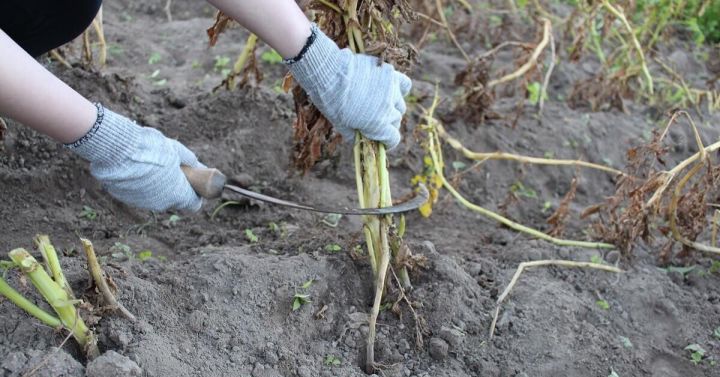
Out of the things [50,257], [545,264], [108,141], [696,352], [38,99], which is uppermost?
[38,99]

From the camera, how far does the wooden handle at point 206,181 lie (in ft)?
6.27

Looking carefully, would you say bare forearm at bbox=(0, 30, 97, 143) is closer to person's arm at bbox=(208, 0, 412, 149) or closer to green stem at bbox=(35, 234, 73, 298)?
green stem at bbox=(35, 234, 73, 298)

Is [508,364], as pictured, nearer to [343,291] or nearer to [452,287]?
[452,287]

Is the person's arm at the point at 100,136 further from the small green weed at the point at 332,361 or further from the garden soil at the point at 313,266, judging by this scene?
the small green weed at the point at 332,361

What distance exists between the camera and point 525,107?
3428 millimetres

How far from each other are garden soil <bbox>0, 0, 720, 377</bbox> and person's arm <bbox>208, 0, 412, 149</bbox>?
34cm

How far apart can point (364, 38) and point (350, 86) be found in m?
0.19

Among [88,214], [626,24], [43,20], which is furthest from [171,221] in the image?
[626,24]

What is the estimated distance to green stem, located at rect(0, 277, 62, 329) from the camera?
1.51 metres

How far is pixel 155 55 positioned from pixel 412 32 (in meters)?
1.25

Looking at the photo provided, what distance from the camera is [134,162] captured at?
70.7 inches

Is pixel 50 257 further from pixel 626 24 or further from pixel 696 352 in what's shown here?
pixel 626 24

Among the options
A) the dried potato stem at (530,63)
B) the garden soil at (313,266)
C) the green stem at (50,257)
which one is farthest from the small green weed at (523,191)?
the green stem at (50,257)

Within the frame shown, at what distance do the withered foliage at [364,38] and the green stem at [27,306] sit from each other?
849mm
